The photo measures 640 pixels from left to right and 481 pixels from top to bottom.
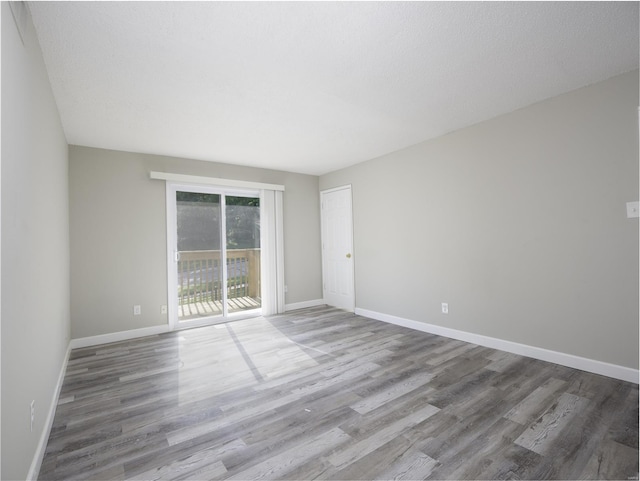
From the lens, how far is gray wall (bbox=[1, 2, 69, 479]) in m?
1.22

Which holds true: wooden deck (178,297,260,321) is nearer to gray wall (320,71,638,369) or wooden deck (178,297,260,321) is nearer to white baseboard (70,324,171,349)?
white baseboard (70,324,171,349)

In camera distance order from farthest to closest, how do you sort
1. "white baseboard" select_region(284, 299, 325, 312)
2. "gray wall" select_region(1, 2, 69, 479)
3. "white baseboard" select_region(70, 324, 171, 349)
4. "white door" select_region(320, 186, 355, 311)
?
1. "white baseboard" select_region(284, 299, 325, 312)
2. "white door" select_region(320, 186, 355, 311)
3. "white baseboard" select_region(70, 324, 171, 349)
4. "gray wall" select_region(1, 2, 69, 479)

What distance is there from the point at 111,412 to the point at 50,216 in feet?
5.09

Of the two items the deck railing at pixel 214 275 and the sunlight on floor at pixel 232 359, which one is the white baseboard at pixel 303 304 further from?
the sunlight on floor at pixel 232 359

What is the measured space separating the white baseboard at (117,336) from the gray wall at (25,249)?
150 cm

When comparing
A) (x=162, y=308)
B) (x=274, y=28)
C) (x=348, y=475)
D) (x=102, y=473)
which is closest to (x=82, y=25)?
(x=274, y=28)

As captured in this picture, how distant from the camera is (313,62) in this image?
212cm

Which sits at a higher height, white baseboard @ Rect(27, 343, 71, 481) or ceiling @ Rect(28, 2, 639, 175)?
ceiling @ Rect(28, 2, 639, 175)

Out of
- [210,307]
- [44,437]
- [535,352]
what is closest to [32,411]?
[44,437]

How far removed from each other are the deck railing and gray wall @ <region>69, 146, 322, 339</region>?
31 cm

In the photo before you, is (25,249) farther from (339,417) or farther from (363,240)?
(363,240)

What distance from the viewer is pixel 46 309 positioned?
2.05m

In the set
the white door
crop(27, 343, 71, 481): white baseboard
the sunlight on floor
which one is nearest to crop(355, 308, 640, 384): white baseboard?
the white door

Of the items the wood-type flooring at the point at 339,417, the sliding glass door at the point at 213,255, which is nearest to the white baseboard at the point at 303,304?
the sliding glass door at the point at 213,255
